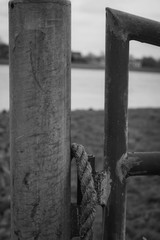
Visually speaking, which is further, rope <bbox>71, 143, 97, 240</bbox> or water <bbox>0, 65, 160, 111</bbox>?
water <bbox>0, 65, 160, 111</bbox>

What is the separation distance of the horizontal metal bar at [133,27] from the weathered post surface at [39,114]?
0.13 meters

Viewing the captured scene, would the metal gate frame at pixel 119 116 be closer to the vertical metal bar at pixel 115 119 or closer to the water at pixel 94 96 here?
the vertical metal bar at pixel 115 119

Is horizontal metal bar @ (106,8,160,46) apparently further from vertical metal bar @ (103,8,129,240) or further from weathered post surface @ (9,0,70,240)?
weathered post surface @ (9,0,70,240)

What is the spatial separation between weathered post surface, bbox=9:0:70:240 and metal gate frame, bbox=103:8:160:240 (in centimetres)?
12

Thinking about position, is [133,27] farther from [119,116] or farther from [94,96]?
[94,96]

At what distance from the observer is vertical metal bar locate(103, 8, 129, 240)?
922mm

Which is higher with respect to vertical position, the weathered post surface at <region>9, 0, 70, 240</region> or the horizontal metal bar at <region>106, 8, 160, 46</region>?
the horizontal metal bar at <region>106, 8, 160, 46</region>

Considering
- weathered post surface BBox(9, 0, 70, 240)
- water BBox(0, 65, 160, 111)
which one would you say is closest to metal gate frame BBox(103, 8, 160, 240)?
weathered post surface BBox(9, 0, 70, 240)

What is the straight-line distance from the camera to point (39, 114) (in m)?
0.85

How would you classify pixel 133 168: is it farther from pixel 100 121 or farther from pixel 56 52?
pixel 100 121

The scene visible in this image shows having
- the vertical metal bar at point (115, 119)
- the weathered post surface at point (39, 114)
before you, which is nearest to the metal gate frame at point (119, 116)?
the vertical metal bar at point (115, 119)

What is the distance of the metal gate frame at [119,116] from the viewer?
0.92 metres

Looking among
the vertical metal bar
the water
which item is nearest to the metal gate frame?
the vertical metal bar

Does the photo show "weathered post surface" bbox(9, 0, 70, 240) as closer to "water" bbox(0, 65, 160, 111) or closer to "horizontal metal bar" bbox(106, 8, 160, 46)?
"horizontal metal bar" bbox(106, 8, 160, 46)
